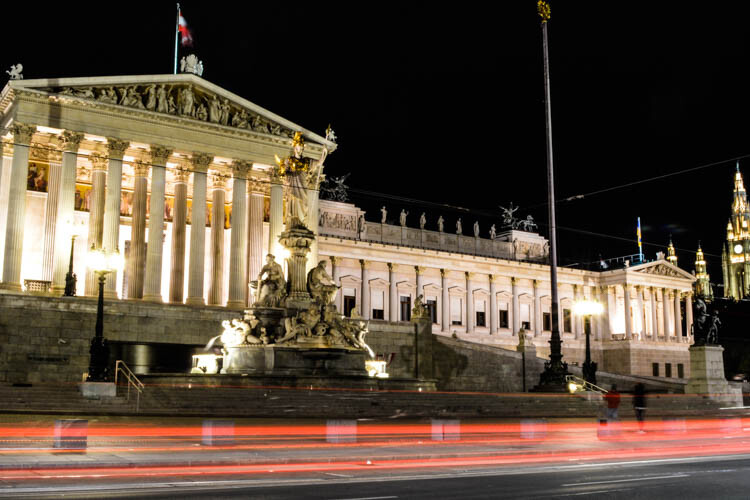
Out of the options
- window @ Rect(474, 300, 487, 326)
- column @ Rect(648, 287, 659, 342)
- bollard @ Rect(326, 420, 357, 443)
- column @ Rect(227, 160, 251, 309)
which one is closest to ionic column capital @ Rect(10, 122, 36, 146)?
column @ Rect(227, 160, 251, 309)

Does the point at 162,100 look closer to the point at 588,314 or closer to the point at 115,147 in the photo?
the point at 115,147

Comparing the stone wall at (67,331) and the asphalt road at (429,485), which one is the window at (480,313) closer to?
the stone wall at (67,331)

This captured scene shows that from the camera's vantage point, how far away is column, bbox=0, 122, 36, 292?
44.7 m

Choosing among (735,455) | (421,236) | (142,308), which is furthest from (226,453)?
(421,236)

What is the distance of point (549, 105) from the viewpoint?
32.8 meters

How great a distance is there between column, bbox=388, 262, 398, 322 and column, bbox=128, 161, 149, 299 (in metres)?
28.4

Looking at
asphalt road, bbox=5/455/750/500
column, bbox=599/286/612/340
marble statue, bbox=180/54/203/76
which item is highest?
marble statue, bbox=180/54/203/76

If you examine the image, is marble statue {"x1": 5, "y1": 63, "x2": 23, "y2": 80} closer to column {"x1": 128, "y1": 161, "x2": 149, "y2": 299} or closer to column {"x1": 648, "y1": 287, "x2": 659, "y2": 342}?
column {"x1": 128, "y1": 161, "x2": 149, "y2": 299}

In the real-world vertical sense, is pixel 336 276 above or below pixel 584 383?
above

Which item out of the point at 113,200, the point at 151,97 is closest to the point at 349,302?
the point at 113,200

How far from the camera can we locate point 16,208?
4547 cm

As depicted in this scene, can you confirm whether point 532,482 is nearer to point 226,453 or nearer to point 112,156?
point 226,453

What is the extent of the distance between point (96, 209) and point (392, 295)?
31713 mm

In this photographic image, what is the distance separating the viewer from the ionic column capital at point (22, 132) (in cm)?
4600
